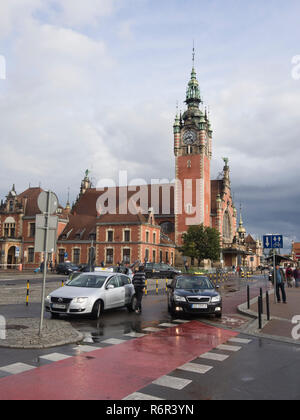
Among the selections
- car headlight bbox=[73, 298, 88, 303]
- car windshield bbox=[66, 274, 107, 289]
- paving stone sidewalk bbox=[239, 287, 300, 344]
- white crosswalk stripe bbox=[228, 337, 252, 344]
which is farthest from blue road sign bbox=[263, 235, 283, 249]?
car headlight bbox=[73, 298, 88, 303]

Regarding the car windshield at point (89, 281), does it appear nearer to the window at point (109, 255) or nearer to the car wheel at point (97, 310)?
the car wheel at point (97, 310)

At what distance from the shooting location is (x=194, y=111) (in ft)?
229

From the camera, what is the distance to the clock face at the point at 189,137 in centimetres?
6644

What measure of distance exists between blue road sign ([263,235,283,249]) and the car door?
7.33 metres

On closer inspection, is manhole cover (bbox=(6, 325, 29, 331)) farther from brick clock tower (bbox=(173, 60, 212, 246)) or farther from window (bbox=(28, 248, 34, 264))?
brick clock tower (bbox=(173, 60, 212, 246))

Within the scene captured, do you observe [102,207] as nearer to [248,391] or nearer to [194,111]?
[194,111]


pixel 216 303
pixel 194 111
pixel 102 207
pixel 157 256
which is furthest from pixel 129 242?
pixel 216 303

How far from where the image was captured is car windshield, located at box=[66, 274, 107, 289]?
12.5 metres

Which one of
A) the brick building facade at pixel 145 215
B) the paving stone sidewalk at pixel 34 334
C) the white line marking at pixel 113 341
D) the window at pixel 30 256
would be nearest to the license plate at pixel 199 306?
the white line marking at pixel 113 341

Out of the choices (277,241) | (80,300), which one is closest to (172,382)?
(80,300)

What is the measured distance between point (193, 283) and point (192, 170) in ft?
171

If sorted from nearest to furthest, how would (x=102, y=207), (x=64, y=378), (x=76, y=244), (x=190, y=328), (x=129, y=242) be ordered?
(x=64, y=378) < (x=190, y=328) < (x=129, y=242) < (x=76, y=244) < (x=102, y=207)

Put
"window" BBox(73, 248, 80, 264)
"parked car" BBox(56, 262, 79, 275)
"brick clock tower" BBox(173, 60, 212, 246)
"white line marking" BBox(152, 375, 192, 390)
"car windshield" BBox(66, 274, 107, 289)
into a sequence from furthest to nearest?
"brick clock tower" BBox(173, 60, 212, 246), "window" BBox(73, 248, 80, 264), "parked car" BBox(56, 262, 79, 275), "car windshield" BBox(66, 274, 107, 289), "white line marking" BBox(152, 375, 192, 390)
